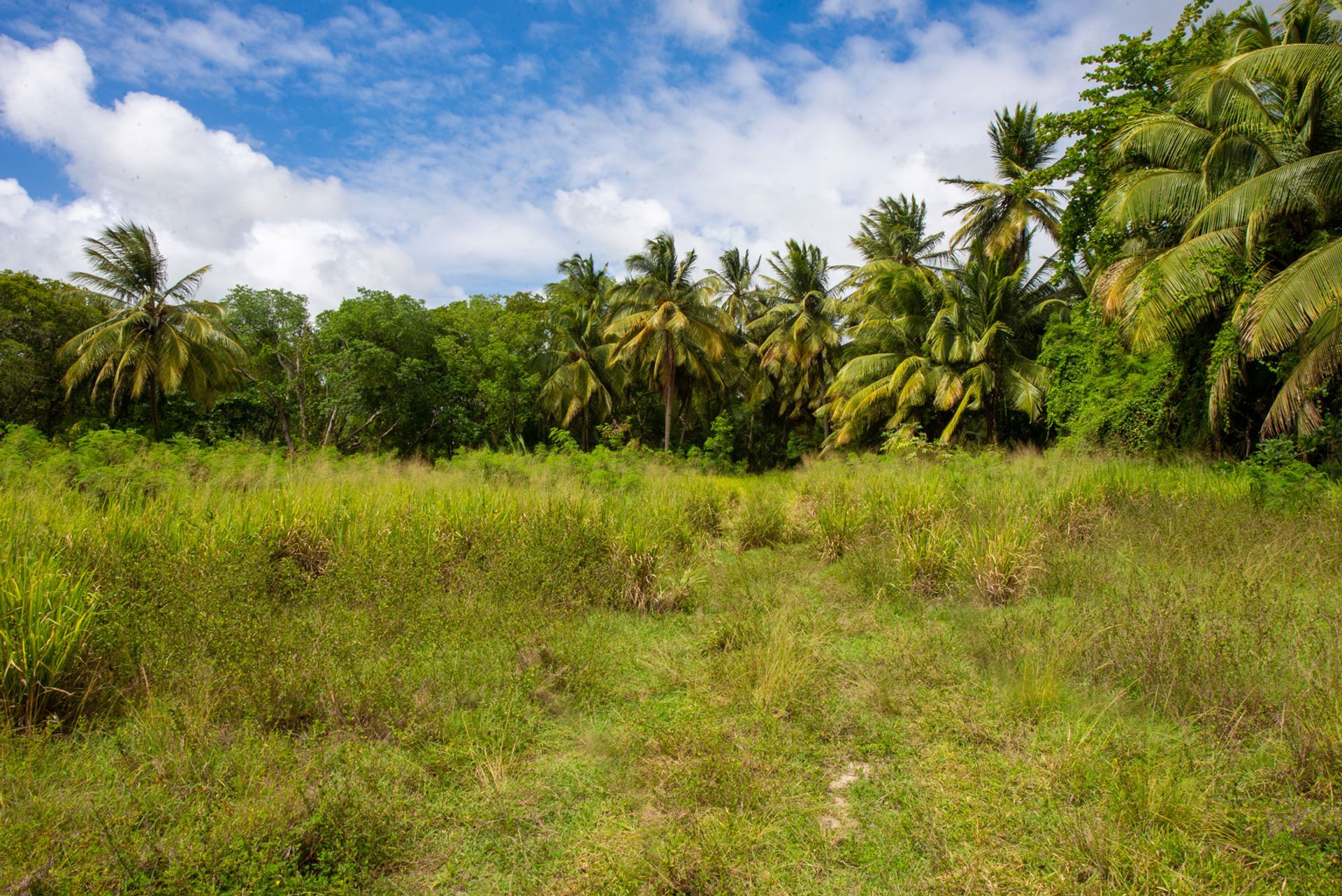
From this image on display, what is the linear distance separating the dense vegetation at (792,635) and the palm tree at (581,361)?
15.6 meters

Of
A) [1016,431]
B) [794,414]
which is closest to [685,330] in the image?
[794,414]

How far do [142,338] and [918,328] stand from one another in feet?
89.6

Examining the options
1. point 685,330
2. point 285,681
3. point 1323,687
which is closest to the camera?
point 1323,687

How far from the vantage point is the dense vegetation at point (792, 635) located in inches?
97.8

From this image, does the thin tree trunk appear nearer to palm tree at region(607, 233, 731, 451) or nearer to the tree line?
the tree line

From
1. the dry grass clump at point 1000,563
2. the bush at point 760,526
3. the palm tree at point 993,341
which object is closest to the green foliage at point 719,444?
the palm tree at point 993,341

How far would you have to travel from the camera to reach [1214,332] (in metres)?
12.3

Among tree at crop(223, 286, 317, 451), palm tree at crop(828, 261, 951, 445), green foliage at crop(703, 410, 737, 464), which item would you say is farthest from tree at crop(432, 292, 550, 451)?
palm tree at crop(828, 261, 951, 445)

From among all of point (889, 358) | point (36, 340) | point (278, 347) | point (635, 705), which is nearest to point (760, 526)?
point (635, 705)

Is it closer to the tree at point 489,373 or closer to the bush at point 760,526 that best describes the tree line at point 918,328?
the tree at point 489,373

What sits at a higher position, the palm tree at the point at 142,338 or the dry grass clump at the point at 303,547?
the palm tree at the point at 142,338

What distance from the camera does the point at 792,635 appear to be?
14.8 ft

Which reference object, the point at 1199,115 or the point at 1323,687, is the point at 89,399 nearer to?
the point at 1323,687

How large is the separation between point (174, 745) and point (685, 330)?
80.9ft
